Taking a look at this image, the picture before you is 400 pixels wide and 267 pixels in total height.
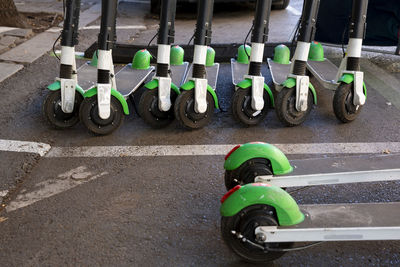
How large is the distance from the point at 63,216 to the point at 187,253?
78 cm

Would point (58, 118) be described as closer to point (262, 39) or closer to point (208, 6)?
point (208, 6)

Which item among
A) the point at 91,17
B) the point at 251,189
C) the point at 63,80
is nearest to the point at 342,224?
the point at 251,189

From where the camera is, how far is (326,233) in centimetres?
229

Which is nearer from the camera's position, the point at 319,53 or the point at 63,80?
the point at 63,80

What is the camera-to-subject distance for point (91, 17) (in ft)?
29.1

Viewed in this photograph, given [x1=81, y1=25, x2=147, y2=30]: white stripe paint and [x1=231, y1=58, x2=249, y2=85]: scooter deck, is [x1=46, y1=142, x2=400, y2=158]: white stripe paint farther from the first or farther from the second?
[x1=81, y1=25, x2=147, y2=30]: white stripe paint

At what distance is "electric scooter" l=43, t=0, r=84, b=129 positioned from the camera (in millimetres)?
3715

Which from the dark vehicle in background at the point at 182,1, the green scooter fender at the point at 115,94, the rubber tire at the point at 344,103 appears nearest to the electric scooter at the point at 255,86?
the rubber tire at the point at 344,103

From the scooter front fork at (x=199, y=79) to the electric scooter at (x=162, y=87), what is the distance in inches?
8.5

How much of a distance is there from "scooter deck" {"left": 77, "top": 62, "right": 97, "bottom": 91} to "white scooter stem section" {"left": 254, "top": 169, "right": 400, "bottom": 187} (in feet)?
7.13

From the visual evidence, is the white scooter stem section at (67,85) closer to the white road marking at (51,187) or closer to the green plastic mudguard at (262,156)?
the white road marking at (51,187)

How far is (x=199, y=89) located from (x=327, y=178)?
1358 millimetres

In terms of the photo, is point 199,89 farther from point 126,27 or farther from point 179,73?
point 126,27

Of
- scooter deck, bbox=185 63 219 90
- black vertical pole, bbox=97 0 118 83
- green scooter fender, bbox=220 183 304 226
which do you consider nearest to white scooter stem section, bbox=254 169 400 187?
green scooter fender, bbox=220 183 304 226
